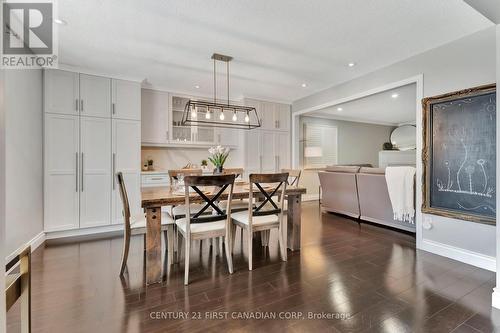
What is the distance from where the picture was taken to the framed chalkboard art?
251 cm

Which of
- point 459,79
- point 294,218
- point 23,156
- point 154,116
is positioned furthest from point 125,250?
point 459,79

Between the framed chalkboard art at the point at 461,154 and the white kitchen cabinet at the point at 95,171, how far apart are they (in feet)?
15.2

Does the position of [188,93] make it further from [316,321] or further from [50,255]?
[316,321]

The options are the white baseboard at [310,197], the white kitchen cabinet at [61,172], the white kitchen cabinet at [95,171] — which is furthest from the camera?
the white baseboard at [310,197]

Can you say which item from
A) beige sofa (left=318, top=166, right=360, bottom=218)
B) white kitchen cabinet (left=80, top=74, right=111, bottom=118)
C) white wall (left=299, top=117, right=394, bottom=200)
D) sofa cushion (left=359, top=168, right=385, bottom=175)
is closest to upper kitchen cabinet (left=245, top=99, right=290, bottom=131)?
white wall (left=299, top=117, right=394, bottom=200)

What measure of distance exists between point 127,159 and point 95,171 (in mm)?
499

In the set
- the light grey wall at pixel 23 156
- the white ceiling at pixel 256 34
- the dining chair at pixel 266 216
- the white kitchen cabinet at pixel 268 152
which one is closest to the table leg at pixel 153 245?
the dining chair at pixel 266 216

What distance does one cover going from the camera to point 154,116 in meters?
4.64

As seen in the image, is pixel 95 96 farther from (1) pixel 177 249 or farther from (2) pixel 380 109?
(2) pixel 380 109

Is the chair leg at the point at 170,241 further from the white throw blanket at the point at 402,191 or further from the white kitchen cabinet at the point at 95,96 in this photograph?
the white throw blanket at the point at 402,191

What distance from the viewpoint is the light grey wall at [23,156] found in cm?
253

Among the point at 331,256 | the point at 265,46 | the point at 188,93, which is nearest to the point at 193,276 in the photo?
the point at 331,256

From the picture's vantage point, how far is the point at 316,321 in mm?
1711

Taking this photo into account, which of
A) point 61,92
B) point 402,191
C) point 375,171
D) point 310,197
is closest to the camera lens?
point 402,191
